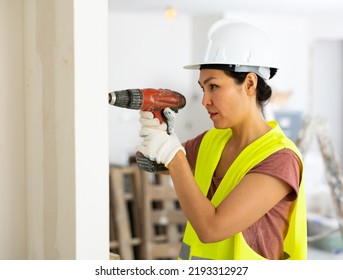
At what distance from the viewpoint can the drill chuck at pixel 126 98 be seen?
1696 millimetres

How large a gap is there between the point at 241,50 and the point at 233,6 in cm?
459

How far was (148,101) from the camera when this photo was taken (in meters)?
1.79

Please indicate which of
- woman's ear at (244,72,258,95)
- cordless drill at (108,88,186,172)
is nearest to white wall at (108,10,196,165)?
cordless drill at (108,88,186,172)

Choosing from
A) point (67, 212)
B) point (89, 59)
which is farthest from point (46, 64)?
point (67, 212)

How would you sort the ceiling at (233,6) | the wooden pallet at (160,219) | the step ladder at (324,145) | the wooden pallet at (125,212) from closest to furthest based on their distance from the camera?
the step ladder at (324,145) → the wooden pallet at (125,212) → the wooden pallet at (160,219) → the ceiling at (233,6)

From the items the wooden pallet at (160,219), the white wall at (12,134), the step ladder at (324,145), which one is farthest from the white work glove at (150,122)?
the wooden pallet at (160,219)

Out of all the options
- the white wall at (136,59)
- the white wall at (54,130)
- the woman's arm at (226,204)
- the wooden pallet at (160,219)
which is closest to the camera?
the white wall at (54,130)

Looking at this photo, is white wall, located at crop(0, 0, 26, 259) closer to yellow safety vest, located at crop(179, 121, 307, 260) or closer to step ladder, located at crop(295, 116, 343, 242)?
yellow safety vest, located at crop(179, 121, 307, 260)

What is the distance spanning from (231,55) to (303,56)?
5.62 metres

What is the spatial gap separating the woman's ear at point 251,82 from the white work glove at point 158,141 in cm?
26

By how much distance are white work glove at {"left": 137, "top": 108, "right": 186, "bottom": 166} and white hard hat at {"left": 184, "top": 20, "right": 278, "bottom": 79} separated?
238 mm

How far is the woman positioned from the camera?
1.65m

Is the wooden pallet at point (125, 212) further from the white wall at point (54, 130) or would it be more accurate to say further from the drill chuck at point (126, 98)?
the drill chuck at point (126, 98)

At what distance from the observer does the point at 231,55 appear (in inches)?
70.9
